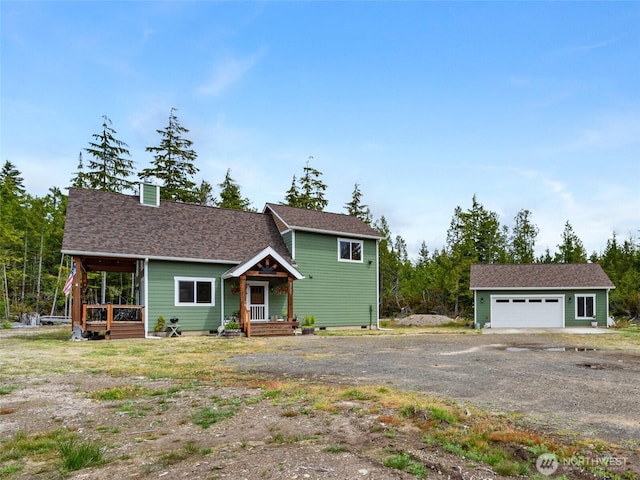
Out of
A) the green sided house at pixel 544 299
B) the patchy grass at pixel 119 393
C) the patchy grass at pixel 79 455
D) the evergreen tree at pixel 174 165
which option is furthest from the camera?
the evergreen tree at pixel 174 165

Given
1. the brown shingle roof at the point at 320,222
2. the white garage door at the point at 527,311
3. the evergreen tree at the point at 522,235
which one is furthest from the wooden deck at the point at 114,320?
the evergreen tree at the point at 522,235

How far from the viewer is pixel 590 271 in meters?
27.2

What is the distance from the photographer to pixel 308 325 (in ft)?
66.0

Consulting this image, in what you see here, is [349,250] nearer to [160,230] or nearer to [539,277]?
[160,230]

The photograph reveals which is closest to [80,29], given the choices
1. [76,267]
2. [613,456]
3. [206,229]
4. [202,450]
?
[76,267]

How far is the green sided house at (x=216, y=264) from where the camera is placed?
687 inches

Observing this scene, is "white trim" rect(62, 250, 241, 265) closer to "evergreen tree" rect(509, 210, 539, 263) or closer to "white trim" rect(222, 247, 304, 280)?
"white trim" rect(222, 247, 304, 280)

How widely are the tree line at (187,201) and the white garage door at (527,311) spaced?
7.05m

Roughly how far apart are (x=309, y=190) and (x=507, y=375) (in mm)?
34145

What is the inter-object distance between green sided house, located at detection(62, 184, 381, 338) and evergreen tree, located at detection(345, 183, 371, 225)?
19.2 meters

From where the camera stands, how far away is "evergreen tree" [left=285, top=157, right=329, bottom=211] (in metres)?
40.8

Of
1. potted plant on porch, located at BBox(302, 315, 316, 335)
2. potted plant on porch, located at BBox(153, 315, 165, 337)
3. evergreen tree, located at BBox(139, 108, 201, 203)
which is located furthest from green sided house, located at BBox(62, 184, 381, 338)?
evergreen tree, located at BBox(139, 108, 201, 203)

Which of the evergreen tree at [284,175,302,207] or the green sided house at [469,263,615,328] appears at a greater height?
the evergreen tree at [284,175,302,207]

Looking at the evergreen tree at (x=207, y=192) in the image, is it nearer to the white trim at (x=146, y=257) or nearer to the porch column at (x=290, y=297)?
the white trim at (x=146, y=257)
